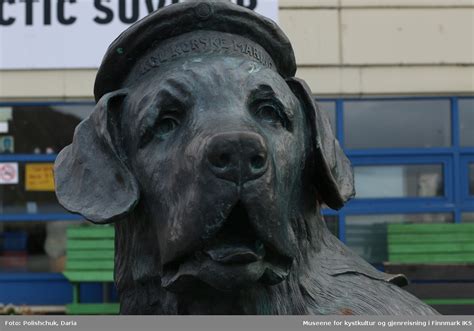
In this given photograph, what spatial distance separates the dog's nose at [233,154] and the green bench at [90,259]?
4.86 m

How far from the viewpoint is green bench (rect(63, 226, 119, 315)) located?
6152 millimetres

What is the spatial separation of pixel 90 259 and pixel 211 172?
199 inches

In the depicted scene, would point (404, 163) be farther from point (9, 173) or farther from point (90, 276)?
point (9, 173)

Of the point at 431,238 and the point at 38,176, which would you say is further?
the point at 38,176

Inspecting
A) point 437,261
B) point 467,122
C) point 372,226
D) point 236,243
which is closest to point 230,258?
point 236,243

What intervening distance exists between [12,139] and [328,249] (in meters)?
5.58

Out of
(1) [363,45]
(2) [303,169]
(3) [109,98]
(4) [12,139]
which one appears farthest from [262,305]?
(4) [12,139]

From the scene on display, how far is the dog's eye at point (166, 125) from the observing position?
1.59 metres

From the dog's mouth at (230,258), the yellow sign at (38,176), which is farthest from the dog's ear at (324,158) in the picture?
the yellow sign at (38,176)

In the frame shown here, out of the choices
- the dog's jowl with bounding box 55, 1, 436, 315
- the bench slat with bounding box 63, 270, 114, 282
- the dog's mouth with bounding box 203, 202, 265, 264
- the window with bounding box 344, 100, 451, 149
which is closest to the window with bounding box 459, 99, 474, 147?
the window with bounding box 344, 100, 451, 149

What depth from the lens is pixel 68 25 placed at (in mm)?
6414

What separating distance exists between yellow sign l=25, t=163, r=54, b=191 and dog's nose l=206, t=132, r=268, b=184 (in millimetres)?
5716

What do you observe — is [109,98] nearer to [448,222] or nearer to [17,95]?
[17,95]

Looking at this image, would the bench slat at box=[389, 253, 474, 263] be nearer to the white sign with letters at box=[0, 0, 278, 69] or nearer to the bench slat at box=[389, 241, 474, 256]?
the bench slat at box=[389, 241, 474, 256]
